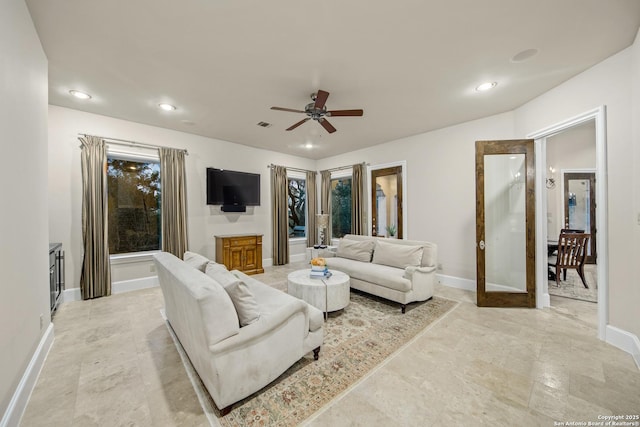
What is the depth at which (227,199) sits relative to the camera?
5.39 m

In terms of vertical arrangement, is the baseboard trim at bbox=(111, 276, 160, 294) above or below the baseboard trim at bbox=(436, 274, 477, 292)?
above

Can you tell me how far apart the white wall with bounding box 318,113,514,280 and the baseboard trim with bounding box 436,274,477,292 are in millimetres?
73

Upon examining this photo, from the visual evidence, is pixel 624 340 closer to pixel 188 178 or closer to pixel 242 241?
pixel 242 241

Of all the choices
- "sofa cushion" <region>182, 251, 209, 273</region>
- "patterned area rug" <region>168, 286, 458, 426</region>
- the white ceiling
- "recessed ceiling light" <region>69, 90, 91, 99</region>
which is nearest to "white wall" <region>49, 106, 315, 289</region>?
the white ceiling

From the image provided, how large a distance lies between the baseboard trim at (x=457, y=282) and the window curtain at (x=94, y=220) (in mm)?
5752

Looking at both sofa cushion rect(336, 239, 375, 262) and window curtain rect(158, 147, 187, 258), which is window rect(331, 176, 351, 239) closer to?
sofa cushion rect(336, 239, 375, 262)

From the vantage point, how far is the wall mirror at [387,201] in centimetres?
541

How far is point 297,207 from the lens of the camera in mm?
7098

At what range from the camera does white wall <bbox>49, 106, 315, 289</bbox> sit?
3762 mm

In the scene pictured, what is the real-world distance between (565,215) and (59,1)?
908 cm

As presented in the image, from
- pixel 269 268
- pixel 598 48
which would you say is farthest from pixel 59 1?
pixel 269 268

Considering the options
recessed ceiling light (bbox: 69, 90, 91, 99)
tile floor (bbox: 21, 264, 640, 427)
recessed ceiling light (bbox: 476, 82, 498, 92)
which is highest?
recessed ceiling light (bbox: 69, 90, 91, 99)

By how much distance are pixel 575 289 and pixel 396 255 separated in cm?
319

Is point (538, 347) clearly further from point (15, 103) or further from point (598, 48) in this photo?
point (15, 103)
